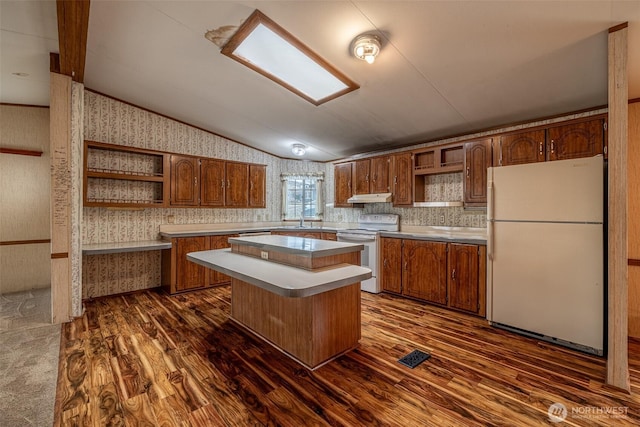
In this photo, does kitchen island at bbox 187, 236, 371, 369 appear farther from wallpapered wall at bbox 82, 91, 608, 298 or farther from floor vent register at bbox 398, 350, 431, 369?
wallpapered wall at bbox 82, 91, 608, 298

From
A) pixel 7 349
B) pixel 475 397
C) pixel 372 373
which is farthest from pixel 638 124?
pixel 7 349

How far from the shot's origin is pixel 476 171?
3.63 m

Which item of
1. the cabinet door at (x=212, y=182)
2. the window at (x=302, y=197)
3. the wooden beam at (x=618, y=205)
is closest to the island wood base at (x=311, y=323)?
the wooden beam at (x=618, y=205)

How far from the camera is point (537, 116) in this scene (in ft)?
10.9

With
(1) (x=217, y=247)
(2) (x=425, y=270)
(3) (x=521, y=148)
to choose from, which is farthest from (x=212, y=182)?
(3) (x=521, y=148)

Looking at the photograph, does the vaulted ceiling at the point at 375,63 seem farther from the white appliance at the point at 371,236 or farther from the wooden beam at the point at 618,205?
the white appliance at the point at 371,236

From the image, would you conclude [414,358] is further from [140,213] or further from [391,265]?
[140,213]

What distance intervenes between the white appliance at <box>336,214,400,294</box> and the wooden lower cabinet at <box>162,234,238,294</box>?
2.17m

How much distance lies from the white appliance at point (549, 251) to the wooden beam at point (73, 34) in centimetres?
389

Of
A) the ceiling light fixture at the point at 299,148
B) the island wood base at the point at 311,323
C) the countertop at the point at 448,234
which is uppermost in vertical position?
the ceiling light fixture at the point at 299,148

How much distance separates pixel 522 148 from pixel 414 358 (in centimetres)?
266

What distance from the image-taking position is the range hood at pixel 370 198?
14.9 feet

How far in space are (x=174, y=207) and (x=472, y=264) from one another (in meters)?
4.40

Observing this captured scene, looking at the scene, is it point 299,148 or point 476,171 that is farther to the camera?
point 299,148
